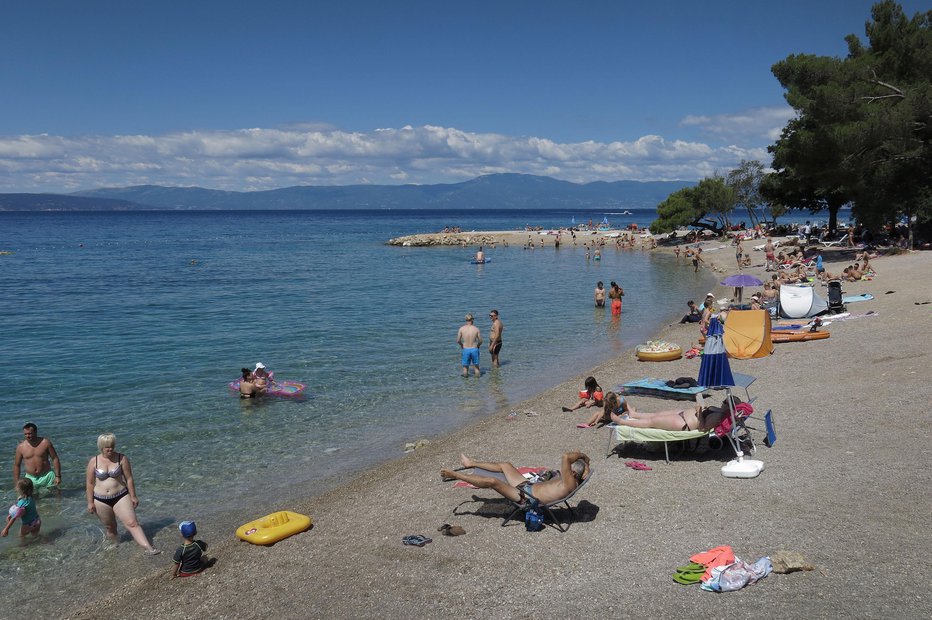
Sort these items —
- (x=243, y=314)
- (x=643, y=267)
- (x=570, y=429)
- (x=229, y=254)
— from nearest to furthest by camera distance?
(x=570, y=429) < (x=243, y=314) < (x=643, y=267) < (x=229, y=254)

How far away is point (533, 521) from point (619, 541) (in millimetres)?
970

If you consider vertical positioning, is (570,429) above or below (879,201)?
below

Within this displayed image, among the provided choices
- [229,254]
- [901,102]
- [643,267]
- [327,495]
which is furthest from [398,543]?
[229,254]

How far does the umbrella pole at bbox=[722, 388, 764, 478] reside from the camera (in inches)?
340

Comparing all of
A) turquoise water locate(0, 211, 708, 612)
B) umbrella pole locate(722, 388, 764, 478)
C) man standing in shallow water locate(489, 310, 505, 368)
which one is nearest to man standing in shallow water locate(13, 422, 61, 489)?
turquoise water locate(0, 211, 708, 612)

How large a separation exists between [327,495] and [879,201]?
29.9m

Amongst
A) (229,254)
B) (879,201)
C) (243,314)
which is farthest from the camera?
(229,254)

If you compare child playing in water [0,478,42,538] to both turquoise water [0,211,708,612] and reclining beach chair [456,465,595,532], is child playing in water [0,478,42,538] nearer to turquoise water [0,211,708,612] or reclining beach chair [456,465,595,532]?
turquoise water [0,211,708,612]

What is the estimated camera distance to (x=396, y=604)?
20.9 feet

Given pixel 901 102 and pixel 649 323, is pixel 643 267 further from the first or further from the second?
pixel 649 323

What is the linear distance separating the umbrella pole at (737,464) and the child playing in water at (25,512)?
28.0 feet

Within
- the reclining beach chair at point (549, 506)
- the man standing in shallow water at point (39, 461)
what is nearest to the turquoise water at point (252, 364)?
the man standing in shallow water at point (39, 461)

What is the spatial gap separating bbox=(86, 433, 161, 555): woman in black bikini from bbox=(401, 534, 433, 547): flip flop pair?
3052 mm

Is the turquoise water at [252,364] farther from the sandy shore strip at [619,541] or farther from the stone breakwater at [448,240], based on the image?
the stone breakwater at [448,240]
